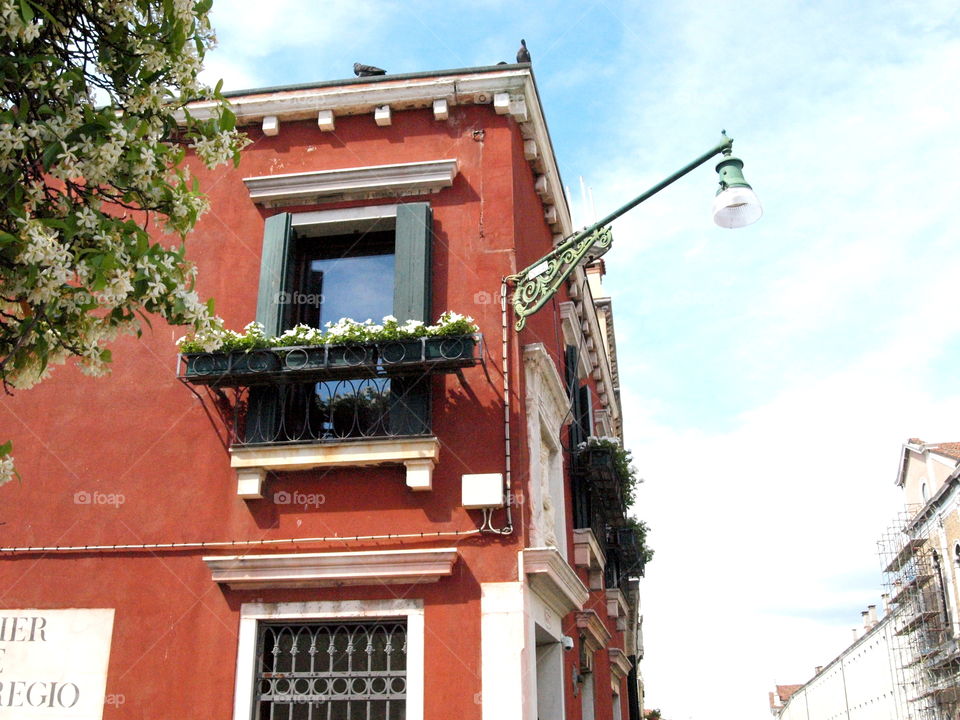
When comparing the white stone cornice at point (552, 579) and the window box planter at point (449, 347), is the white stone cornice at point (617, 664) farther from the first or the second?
the window box planter at point (449, 347)

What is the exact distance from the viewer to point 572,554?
11.6m

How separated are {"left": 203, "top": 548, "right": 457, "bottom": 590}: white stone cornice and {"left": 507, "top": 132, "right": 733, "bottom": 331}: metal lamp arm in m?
2.36

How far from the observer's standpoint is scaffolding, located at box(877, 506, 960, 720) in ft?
120

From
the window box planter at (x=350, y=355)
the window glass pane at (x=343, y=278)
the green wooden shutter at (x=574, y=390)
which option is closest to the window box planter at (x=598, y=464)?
the green wooden shutter at (x=574, y=390)

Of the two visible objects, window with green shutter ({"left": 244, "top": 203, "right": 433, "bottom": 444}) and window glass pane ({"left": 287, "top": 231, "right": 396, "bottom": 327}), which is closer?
window with green shutter ({"left": 244, "top": 203, "right": 433, "bottom": 444})

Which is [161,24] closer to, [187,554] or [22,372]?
[22,372]

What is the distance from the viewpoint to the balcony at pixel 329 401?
322 inches

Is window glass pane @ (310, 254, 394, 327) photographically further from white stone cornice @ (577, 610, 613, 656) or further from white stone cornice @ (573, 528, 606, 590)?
white stone cornice @ (577, 610, 613, 656)

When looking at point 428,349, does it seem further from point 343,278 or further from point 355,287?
point 343,278

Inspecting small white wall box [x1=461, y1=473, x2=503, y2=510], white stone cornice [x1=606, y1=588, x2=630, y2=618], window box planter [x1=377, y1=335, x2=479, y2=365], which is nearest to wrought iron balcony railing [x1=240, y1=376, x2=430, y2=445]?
window box planter [x1=377, y1=335, x2=479, y2=365]

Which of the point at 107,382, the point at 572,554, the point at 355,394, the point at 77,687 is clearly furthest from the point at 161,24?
the point at 572,554

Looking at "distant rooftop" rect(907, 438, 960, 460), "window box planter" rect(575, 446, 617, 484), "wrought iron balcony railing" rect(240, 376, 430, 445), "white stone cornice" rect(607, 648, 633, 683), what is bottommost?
"white stone cornice" rect(607, 648, 633, 683)

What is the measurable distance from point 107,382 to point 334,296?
2394 millimetres

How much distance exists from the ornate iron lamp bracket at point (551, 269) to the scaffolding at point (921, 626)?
32.2 metres
